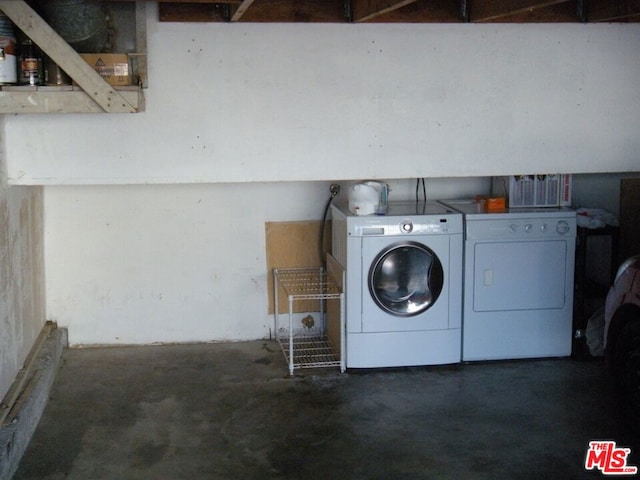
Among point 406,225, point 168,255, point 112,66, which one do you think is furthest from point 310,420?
point 112,66

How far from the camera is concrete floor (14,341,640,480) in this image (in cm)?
416

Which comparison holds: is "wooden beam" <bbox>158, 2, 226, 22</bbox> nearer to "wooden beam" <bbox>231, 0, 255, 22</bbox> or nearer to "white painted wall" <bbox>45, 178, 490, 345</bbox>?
"wooden beam" <bbox>231, 0, 255, 22</bbox>

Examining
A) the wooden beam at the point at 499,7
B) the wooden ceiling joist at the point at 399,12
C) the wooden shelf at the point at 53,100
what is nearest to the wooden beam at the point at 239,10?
the wooden ceiling joist at the point at 399,12

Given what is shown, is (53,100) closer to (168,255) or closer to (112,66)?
(112,66)

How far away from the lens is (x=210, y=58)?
4.89 m

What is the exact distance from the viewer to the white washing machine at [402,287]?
539 centimetres

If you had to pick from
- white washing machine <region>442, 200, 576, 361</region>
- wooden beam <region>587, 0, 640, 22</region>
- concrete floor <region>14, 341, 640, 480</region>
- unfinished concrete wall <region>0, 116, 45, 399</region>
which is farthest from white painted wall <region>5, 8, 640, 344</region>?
concrete floor <region>14, 341, 640, 480</region>

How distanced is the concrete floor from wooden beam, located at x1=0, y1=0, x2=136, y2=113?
181 cm

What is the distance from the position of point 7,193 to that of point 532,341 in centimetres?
355

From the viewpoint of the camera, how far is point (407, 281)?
5.55 m

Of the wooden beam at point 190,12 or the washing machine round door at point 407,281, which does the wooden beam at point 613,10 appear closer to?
→ the washing machine round door at point 407,281

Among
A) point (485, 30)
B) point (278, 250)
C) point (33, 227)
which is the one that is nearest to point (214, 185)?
point (278, 250)

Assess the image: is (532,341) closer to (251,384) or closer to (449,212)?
(449,212)

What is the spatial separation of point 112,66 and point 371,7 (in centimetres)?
150
